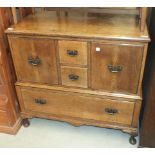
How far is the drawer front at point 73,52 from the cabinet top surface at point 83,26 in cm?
6

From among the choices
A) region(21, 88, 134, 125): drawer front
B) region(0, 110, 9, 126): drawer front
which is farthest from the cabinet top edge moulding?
region(0, 110, 9, 126): drawer front

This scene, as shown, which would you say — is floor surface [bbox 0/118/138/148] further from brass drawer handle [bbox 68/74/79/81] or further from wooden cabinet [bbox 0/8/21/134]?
brass drawer handle [bbox 68/74/79/81]

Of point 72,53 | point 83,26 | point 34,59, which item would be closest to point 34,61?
point 34,59

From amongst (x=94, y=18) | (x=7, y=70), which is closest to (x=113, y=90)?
(x=94, y=18)

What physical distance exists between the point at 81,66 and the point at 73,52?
0.12 m

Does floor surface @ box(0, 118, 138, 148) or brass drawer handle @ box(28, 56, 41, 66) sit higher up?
brass drawer handle @ box(28, 56, 41, 66)

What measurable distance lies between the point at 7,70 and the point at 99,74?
2.31 feet

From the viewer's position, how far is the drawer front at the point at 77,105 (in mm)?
1562

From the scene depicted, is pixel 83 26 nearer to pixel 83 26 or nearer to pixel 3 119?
pixel 83 26

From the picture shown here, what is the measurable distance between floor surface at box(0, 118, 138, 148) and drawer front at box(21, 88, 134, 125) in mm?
215

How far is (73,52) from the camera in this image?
4.63 feet

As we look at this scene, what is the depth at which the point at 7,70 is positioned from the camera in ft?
5.40

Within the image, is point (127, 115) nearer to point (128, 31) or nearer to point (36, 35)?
point (128, 31)

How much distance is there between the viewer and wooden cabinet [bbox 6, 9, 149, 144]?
1350 mm
